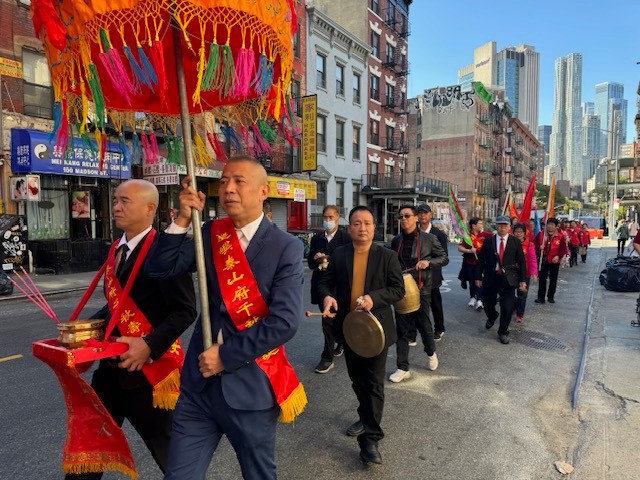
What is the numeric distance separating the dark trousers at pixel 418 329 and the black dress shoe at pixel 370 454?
5.67 ft

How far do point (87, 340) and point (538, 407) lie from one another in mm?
4078

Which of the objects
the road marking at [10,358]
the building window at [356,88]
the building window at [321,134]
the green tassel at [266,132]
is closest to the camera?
the green tassel at [266,132]

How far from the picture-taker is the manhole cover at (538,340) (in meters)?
6.52

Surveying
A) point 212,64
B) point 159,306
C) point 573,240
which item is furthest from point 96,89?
point 573,240

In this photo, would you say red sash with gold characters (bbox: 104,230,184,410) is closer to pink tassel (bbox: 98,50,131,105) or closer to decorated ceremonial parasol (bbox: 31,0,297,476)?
Answer: decorated ceremonial parasol (bbox: 31,0,297,476)

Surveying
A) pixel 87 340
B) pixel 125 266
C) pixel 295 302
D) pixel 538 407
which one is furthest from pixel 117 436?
pixel 538 407

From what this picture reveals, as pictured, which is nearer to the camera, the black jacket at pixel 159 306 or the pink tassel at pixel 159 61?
the pink tassel at pixel 159 61

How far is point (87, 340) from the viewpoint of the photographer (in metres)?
2.14

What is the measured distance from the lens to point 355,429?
3.75 metres

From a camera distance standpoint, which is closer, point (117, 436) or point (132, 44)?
point (132, 44)

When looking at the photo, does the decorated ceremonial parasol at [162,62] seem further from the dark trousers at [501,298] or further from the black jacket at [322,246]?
the dark trousers at [501,298]

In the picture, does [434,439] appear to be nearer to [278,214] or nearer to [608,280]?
[608,280]

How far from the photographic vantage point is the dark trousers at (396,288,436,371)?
498 centimetres

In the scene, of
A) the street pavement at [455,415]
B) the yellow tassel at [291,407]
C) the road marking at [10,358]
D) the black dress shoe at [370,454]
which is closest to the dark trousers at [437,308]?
the street pavement at [455,415]
